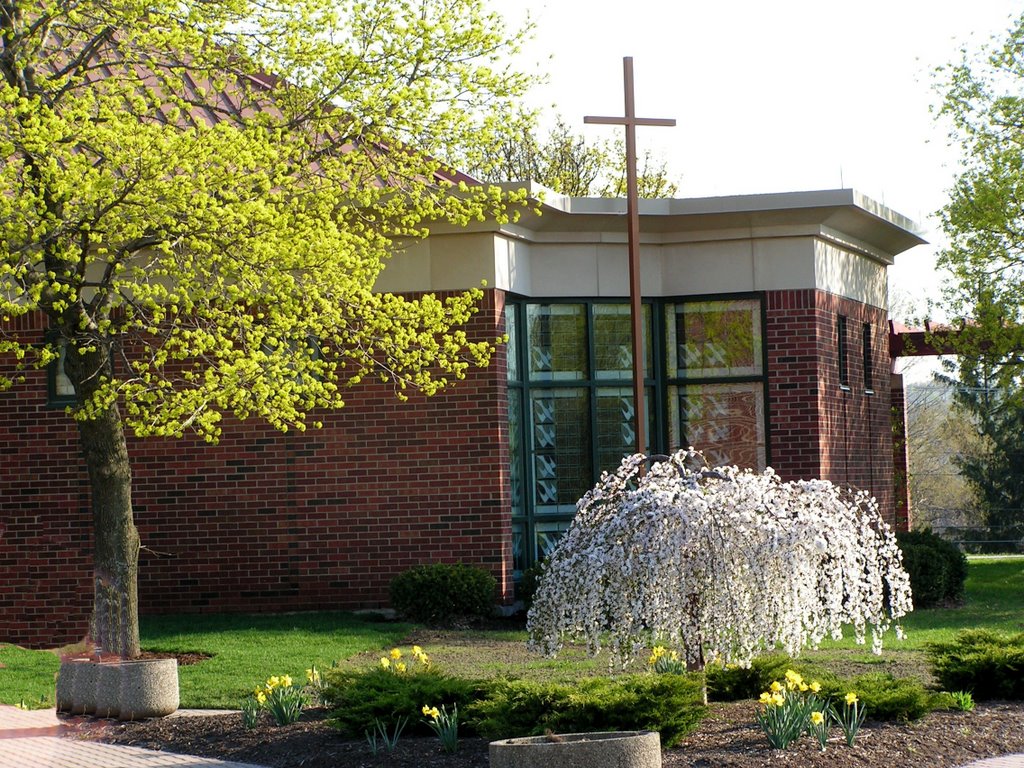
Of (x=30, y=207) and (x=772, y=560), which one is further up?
(x=30, y=207)

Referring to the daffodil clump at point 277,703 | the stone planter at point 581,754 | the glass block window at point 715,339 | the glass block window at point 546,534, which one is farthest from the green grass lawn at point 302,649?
the stone planter at point 581,754

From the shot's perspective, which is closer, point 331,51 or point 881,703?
point 881,703

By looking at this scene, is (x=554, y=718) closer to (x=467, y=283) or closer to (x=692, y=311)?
(x=467, y=283)

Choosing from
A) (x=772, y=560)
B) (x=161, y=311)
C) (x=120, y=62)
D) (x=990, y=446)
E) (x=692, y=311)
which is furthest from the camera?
(x=990, y=446)

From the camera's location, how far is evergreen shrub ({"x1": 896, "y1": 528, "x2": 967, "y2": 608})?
53.7 ft

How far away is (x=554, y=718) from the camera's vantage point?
7.99m

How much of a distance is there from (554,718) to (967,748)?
2.49 meters

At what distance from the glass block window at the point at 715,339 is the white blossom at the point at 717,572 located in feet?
26.9

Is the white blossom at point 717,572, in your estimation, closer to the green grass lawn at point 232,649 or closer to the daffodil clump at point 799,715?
the daffodil clump at point 799,715

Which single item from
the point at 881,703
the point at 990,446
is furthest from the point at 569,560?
the point at 990,446

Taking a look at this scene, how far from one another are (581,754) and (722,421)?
1046 centimetres

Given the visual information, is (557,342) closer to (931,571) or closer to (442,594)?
(442,594)

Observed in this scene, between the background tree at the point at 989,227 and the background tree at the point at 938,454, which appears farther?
the background tree at the point at 938,454

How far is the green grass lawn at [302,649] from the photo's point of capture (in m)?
11.8
